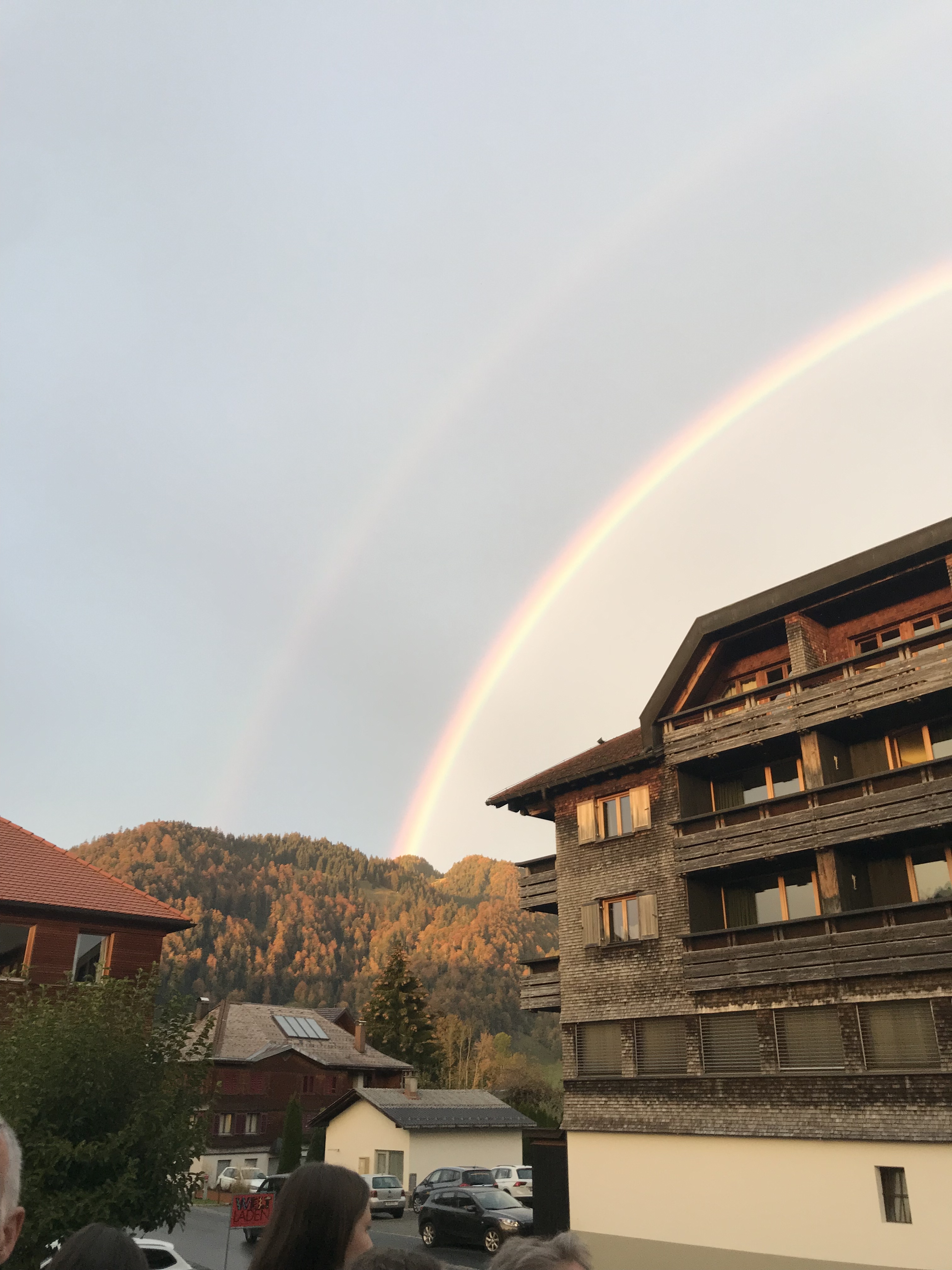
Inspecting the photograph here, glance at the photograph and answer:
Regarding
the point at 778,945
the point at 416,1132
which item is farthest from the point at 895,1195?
the point at 416,1132

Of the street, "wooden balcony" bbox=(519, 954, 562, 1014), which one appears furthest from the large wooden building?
the street

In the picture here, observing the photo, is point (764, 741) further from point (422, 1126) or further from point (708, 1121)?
point (422, 1126)

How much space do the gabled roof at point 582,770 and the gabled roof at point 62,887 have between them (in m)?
12.1

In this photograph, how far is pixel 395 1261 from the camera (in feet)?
9.08

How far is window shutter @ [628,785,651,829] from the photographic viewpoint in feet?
99.6

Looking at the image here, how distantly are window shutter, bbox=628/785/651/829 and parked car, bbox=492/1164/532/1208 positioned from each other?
17605mm

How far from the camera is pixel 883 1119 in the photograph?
22469 millimetres

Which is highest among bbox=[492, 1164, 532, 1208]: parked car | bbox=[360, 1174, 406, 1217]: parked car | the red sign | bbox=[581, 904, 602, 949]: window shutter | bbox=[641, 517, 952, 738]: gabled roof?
bbox=[641, 517, 952, 738]: gabled roof

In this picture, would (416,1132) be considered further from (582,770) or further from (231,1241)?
(582,770)

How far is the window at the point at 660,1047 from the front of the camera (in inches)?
1082

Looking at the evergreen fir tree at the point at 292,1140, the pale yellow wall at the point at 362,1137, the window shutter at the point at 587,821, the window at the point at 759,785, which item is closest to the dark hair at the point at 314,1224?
the window at the point at 759,785

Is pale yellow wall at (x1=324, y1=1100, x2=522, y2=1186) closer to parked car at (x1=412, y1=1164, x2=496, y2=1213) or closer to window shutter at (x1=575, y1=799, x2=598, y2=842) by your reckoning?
parked car at (x1=412, y1=1164, x2=496, y2=1213)

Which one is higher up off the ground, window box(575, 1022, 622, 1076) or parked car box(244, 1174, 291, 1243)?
window box(575, 1022, 622, 1076)

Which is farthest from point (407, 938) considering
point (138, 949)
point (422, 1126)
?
point (138, 949)
